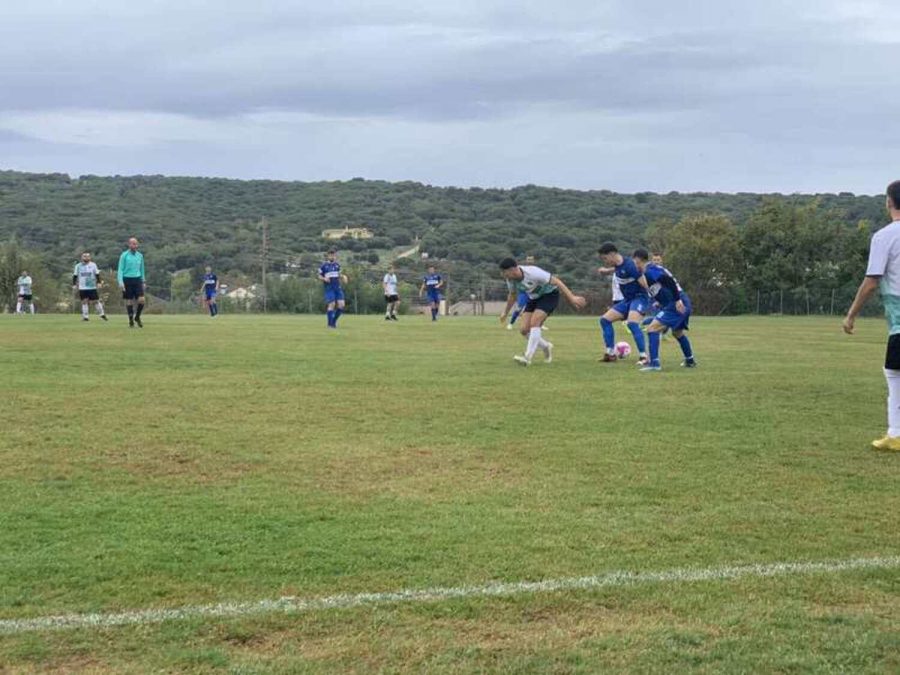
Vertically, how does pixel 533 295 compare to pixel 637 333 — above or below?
above

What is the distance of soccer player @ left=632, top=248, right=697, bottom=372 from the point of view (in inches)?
613

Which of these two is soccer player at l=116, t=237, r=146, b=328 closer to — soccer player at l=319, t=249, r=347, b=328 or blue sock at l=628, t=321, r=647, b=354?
soccer player at l=319, t=249, r=347, b=328

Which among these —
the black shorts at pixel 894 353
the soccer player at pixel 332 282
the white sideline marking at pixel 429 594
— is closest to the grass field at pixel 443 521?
the white sideline marking at pixel 429 594

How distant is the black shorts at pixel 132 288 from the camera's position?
81.1ft

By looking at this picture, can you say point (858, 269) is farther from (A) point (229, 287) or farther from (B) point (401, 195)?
(B) point (401, 195)

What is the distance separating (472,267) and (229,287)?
19999mm

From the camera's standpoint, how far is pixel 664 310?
15.9 metres

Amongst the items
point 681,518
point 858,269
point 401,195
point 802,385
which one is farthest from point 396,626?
point 401,195

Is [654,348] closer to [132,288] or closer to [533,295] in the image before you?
[533,295]

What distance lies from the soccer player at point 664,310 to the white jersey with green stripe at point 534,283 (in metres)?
1.56

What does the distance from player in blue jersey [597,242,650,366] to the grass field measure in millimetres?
4052

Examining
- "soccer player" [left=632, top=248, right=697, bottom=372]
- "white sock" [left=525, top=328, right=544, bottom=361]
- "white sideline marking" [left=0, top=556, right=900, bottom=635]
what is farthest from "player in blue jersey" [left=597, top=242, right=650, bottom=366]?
"white sideline marking" [left=0, top=556, right=900, bottom=635]

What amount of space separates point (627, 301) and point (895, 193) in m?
8.96

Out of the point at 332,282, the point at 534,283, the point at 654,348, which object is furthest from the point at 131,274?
the point at 654,348
